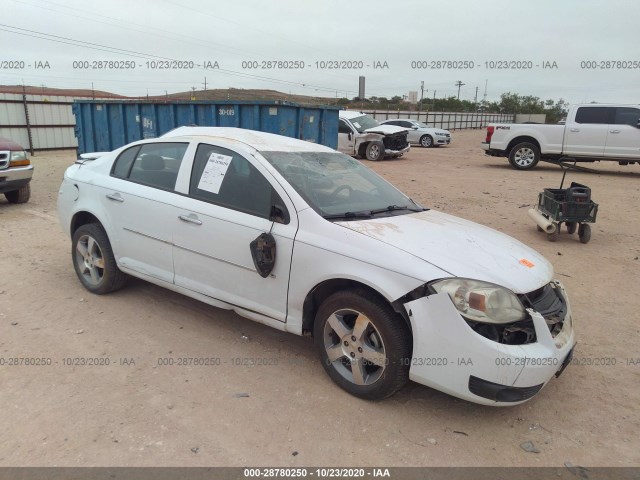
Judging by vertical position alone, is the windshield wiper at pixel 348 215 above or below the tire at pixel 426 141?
above

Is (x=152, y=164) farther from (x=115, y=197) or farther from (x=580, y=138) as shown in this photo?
(x=580, y=138)

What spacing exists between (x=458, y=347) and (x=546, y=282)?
84 centimetres

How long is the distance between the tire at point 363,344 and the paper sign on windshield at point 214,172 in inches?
51.1

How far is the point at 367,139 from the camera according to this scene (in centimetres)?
1670

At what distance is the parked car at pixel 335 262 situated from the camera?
106 inches

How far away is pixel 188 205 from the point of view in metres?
3.75

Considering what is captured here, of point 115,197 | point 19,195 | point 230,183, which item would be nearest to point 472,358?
point 230,183

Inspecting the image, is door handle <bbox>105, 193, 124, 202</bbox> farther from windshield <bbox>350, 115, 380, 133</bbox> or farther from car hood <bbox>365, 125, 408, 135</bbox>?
car hood <bbox>365, 125, 408, 135</bbox>

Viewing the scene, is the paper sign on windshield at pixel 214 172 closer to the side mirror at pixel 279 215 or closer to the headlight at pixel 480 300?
the side mirror at pixel 279 215

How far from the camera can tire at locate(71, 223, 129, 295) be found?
4.43 m

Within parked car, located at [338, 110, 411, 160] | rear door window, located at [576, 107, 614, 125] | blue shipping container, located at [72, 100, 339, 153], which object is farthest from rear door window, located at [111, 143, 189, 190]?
rear door window, located at [576, 107, 614, 125]

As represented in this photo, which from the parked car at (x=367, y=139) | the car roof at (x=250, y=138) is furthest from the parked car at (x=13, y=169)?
the parked car at (x=367, y=139)

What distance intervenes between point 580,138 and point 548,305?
12902 millimetres

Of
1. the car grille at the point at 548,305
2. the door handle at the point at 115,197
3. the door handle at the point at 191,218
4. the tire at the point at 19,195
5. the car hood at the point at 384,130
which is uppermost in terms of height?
the car hood at the point at 384,130
